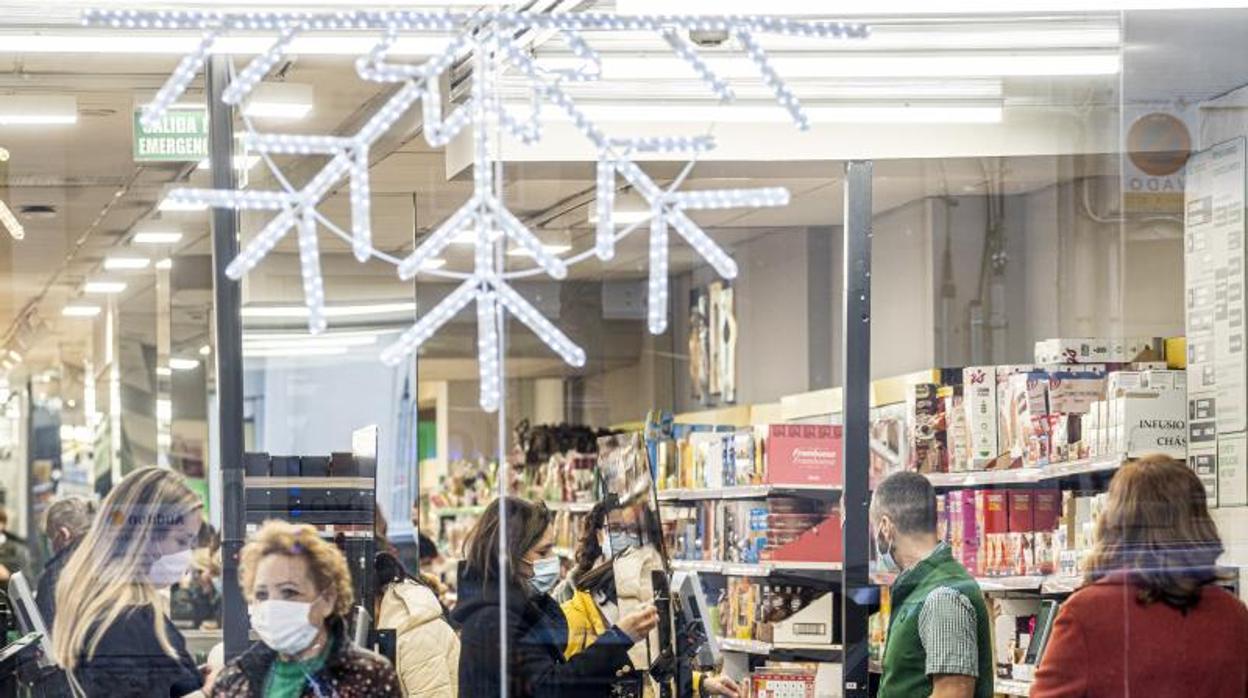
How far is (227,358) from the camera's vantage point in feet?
21.7

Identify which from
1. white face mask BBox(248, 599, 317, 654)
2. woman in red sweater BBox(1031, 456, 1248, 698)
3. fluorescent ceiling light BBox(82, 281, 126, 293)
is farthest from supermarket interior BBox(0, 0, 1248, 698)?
woman in red sweater BBox(1031, 456, 1248, 698)

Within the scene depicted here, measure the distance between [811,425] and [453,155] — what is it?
1868 millimetres

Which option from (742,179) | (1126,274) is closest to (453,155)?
(742,179)

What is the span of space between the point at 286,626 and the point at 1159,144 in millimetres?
3258

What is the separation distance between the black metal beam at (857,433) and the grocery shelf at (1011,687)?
47 centimetres

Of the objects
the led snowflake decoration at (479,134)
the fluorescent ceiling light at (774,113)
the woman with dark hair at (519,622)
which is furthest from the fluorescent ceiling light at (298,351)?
the fluorescent ceiling light at (774,113)

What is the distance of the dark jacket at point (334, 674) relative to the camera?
6.14 metres

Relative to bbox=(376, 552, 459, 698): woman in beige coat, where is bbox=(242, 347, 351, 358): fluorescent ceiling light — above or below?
above

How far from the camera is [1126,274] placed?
23.4 ft

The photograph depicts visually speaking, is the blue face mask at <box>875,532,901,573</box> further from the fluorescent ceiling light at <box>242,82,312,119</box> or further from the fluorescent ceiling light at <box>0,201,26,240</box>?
the fluorescent ceiling light at <box>0,201,26,240</box>

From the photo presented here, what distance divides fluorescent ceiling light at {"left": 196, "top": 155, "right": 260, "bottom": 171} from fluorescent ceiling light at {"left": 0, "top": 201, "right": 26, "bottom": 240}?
0.60m

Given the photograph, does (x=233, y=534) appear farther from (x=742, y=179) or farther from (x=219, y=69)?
(x=742, y=179)

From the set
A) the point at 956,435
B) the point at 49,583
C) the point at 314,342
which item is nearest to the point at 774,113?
the point at 314,342

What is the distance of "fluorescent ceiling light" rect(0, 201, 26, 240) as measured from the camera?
658cm
